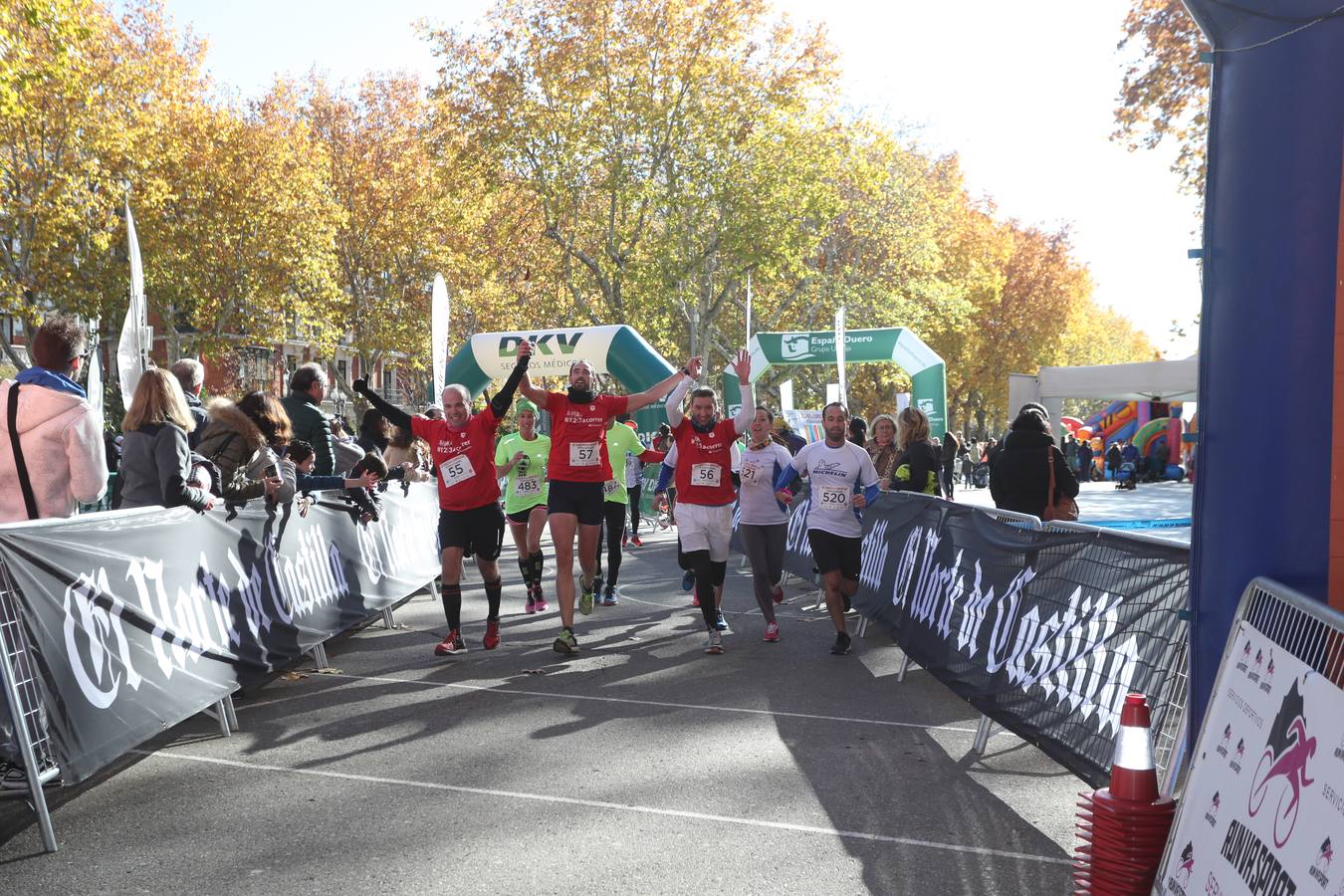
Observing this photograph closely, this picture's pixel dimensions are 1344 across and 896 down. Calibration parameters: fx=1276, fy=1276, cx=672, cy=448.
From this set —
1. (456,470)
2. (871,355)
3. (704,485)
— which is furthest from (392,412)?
(871,355)

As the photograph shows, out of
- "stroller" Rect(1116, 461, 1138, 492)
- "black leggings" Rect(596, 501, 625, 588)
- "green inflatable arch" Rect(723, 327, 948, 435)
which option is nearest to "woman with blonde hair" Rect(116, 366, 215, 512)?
"black leggings" Rect(596, 501, 625, 588)

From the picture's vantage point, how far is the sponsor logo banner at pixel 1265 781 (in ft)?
7.93

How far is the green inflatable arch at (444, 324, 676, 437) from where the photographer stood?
2062cm

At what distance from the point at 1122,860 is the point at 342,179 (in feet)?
127

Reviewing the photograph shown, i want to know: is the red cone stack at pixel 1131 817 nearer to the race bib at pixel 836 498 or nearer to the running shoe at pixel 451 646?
the race bib at pixel 836 498

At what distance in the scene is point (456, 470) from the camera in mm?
Answer: 9000

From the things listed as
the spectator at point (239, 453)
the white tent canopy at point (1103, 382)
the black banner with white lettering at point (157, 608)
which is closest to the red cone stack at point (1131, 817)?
the black banner with white lettering at point (157, 608)

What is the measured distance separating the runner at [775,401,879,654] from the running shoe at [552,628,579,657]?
72.5 inches

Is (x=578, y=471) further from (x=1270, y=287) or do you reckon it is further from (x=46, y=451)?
(x=1270, y=287)

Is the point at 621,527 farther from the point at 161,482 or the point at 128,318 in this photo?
the point at 161,482

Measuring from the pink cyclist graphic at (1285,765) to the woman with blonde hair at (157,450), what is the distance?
5.13 m

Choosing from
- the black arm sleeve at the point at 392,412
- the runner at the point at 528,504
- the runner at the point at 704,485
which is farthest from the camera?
the runner at the point at 528,504

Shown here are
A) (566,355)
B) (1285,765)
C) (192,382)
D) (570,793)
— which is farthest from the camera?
(566,355)

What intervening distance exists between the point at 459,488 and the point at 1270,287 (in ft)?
21.2
